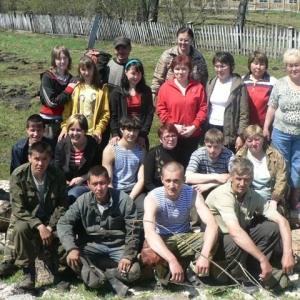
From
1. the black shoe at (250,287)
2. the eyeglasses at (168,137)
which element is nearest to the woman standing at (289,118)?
the eyeglasses at (168,137)

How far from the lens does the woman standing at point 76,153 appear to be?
5812 millimetres

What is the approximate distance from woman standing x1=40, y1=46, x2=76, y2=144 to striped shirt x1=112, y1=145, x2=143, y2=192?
2.81 ft

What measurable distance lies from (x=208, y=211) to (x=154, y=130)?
5.50 metres

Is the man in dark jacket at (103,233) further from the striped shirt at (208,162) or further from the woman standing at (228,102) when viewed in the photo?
the woman standing at (228,102)

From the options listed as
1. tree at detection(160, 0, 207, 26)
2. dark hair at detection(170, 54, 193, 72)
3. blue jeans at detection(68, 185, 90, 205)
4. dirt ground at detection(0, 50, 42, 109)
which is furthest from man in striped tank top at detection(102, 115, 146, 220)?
tree at detection(160, 0, 207, 26)

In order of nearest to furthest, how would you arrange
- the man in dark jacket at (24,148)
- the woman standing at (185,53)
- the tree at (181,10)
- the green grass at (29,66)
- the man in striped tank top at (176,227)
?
the man in striped tank top at (176,227) → the man in dark jacket at (24,148) → the woman standing at (185,53) → the green grass at (29,66) → the tree at (181,10)

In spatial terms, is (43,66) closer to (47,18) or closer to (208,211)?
(47,18)

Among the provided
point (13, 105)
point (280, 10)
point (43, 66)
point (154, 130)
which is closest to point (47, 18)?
point (43, 66)

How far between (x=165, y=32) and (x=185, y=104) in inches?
655

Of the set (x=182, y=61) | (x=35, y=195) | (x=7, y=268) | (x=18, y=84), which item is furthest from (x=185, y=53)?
(x=18, y=84)

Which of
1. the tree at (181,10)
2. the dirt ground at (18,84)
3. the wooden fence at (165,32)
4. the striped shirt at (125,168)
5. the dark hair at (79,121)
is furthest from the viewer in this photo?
the tree at (181,10)

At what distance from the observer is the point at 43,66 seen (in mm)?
17609

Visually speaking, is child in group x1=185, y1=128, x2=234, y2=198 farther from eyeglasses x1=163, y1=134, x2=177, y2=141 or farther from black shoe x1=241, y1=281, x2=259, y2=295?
black shoe x1=241, y1=281, x2=259, y2=295

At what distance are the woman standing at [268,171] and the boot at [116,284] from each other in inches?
68.1
